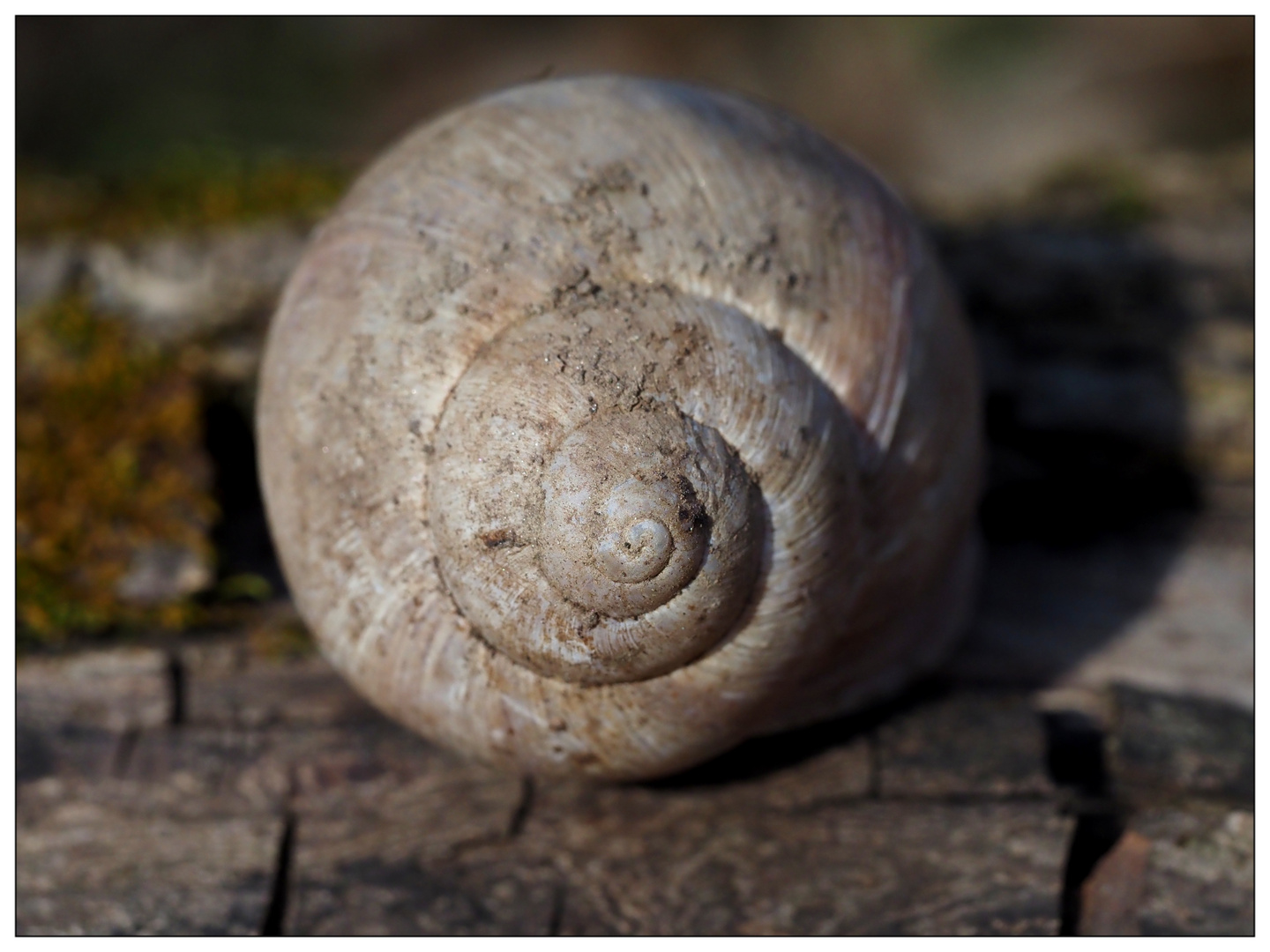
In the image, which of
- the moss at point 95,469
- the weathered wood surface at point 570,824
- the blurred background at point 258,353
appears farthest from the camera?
the blurred background at point 258,353

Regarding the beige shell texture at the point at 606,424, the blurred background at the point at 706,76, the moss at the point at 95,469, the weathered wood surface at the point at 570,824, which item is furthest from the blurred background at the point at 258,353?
the blurred background at the point at 706,76

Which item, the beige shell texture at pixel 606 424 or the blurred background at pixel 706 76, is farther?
the blurred background at pixel 706 76

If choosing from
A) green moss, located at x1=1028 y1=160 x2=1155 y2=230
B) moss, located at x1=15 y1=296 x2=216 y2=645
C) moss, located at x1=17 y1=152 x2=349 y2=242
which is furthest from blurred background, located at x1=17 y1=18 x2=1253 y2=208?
moss, located at x1=15 y1=296 x2=216 y2=645

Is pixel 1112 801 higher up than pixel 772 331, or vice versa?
pixel 772 331

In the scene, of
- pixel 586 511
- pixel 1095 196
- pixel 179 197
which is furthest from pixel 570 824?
pixel 1095 196

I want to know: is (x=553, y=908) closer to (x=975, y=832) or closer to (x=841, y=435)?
(x=975, y=832)

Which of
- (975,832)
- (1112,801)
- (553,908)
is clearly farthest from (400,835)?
(1112,801)

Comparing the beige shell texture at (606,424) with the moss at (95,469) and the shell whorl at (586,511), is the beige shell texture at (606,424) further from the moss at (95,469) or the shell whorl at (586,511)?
the moss at (95,469)
